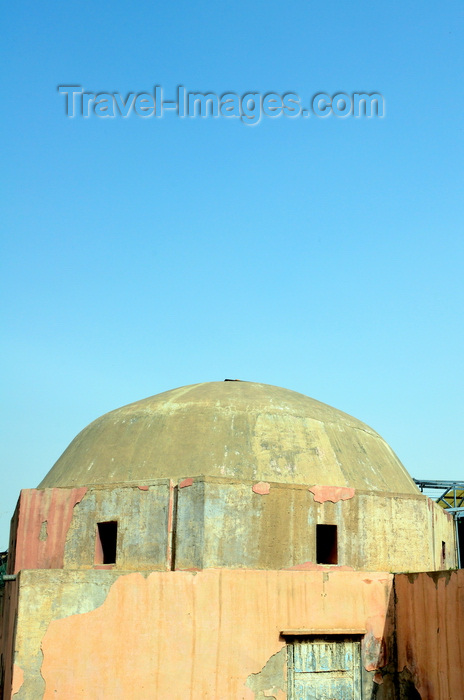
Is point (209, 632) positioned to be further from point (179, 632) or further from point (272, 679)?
point (272, 679)

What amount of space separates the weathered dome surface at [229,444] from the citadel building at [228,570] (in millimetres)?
29

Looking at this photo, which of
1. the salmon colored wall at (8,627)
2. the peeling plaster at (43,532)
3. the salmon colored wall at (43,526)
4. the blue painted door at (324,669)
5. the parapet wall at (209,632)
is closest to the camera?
the parapet wall at (209,632)

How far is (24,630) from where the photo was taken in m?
8.40

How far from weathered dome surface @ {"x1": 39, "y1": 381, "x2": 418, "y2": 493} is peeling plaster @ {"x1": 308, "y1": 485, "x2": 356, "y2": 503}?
0.34m

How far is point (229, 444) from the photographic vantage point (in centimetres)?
1060

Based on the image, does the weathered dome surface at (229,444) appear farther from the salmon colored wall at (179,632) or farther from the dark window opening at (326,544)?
the salmon colored wall at (179,632)

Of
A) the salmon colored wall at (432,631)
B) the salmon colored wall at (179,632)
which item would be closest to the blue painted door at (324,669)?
the salmon colored wall at (179,632)

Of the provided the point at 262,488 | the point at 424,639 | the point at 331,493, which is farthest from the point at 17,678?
the point at 424,639

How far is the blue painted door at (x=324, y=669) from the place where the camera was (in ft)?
30.0

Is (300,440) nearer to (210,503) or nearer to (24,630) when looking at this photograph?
(210,503)

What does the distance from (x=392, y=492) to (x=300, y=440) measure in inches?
60.3

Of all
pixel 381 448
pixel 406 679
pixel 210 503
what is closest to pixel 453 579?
pixel 406 679

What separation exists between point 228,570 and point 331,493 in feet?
6.10

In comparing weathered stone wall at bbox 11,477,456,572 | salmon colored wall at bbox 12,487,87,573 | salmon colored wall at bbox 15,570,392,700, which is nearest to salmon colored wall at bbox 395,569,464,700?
salmon colored wall at bbox 15,570,392,700
